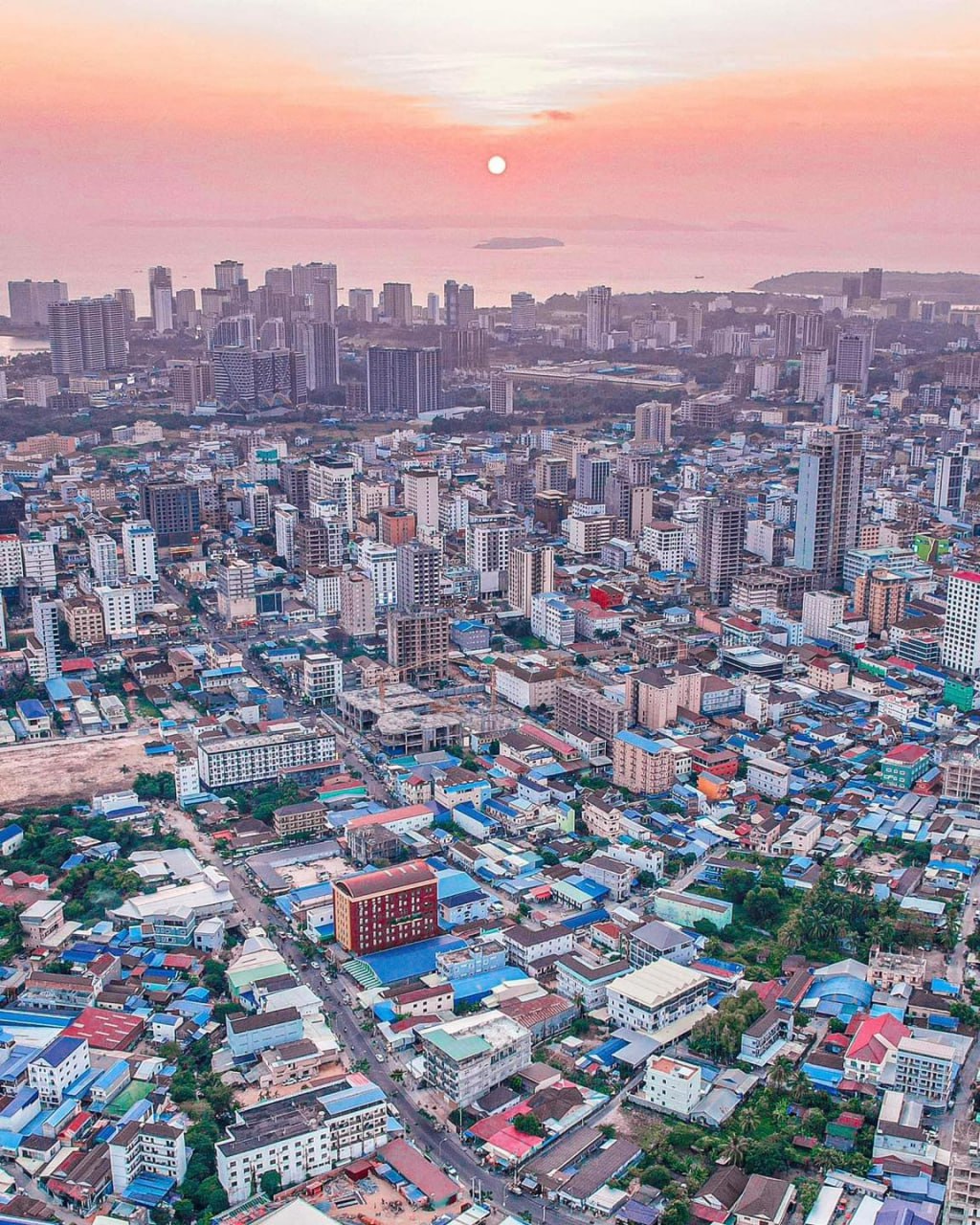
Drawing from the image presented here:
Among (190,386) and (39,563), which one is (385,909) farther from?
(190,386)

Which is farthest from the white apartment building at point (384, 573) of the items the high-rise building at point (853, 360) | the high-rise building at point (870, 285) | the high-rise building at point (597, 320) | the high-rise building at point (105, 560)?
the high-rise building at point (870, 285)

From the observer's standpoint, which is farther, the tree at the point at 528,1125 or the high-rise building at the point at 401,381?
the high-rise building at the point at 401,381

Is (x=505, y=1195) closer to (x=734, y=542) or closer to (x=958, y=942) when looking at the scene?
(x=958, y=942)

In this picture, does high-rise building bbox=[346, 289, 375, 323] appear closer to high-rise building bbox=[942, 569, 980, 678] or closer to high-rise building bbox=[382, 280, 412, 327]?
high-rise building bbox=[382, 280, 412, 327]

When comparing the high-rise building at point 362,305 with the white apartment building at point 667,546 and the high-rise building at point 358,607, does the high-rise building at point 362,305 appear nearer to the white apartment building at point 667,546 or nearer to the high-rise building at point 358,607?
the white apartment building at point 667,546

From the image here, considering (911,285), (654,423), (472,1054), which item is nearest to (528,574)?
(472,1054)
